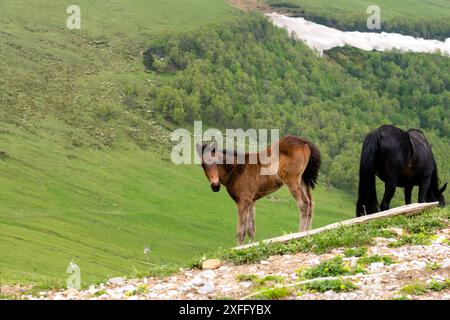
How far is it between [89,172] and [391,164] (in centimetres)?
7945

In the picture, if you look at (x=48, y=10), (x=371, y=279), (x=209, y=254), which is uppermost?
(x=371, y=279)

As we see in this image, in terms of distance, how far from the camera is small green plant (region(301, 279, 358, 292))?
11.0 metres

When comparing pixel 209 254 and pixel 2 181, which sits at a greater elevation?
pixel 209 254

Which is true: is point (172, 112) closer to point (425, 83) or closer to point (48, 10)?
point (48, 10)

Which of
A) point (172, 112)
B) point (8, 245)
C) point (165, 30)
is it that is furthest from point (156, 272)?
point (165, 30)

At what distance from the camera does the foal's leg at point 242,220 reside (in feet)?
60.3

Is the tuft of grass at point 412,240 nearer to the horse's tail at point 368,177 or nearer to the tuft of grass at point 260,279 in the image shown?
the tuft of grass at point 260,279

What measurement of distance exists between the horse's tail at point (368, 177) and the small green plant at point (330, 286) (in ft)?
24.2

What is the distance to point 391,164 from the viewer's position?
62.5 feet

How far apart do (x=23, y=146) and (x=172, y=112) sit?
151 ft

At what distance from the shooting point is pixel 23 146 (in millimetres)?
93000

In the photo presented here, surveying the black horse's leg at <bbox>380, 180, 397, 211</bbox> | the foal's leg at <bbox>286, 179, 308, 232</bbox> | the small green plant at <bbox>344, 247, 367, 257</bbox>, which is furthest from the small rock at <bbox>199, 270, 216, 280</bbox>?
the black horse's leg at <bbox>380, 180, 397, 211</bbox>

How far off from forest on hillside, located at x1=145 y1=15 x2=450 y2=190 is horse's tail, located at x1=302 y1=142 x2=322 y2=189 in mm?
108811

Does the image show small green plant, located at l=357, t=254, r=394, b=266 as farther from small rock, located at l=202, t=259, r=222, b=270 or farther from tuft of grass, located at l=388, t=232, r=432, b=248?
small rock, located at l=202, t=259, r=222, b=270
